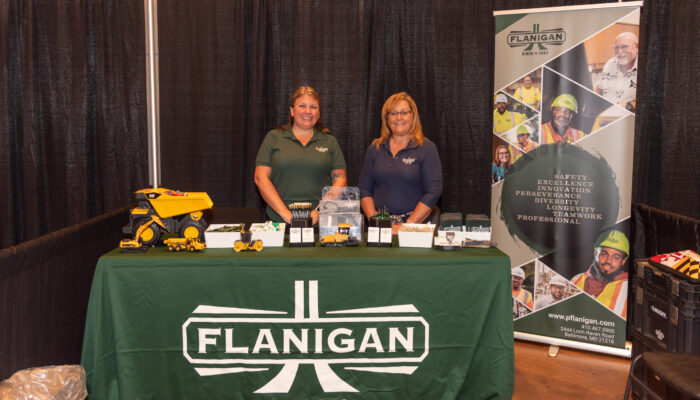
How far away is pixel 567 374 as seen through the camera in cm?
293

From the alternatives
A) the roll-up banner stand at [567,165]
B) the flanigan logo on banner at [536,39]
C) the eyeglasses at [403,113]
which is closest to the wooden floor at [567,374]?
the roll-up banner stand at [567,165]

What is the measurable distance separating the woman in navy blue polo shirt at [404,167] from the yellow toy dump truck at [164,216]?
1.10 meters

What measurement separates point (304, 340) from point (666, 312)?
164cm

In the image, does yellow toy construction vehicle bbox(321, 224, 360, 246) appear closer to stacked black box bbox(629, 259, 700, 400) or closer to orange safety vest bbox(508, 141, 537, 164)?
stacked black box bbox(629, 259, 700, 400)

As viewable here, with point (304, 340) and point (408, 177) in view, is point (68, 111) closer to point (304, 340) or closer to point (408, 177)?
point (408, 177)

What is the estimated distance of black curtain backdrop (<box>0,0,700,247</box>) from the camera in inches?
146

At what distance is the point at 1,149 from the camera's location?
385 centimetres

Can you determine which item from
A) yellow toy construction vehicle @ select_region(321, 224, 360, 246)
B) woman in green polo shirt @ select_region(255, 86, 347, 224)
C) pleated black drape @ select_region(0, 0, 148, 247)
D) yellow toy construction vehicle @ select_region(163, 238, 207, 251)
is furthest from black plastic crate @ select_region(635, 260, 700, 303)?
pleated black drape @ select_region(0, 0, 148, 247)

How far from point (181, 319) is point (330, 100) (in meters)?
2.07

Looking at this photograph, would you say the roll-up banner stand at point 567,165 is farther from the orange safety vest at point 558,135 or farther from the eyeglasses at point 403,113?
the eyeglasses at point 403,113

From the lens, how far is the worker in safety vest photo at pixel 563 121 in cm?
309

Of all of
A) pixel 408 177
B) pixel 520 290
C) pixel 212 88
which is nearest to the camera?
pixel 408 177

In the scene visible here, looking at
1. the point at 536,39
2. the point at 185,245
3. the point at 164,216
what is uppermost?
the point at 536,39

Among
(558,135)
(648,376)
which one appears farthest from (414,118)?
(648,376)
